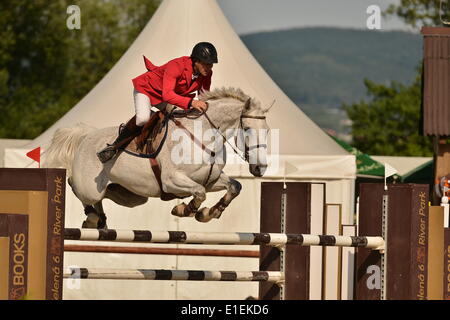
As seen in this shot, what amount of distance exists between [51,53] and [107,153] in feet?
115

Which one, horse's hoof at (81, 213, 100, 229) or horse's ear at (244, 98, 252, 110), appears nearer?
horse's ear at (244, 98, 252, 110)

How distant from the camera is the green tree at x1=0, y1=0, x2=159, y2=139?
Answer: 41.3m

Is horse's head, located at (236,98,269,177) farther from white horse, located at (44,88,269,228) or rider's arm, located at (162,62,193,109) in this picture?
rider's arm, located at (162,62,193,109)

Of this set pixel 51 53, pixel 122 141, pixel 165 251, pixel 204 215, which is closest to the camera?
pixel 204 215

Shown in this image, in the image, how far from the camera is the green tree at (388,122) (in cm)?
3875

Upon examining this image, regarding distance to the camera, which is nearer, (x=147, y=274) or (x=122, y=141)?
(x=147, y=274)

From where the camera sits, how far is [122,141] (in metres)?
8.98

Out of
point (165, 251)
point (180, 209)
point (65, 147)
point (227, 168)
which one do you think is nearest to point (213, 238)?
point (180, 209)

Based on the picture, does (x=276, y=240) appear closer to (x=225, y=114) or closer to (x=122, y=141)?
(x=225, y=114)

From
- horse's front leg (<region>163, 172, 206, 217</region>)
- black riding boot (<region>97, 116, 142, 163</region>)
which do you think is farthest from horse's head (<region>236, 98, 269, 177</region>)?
black riding boot (<region>97, 116, 142, 163</region>)

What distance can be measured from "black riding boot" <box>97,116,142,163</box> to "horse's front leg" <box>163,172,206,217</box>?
0.57 meters

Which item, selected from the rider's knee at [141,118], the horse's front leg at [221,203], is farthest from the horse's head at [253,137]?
the rider's knee at [141,118]

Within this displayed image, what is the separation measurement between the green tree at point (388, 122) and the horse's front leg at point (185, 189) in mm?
29501
